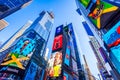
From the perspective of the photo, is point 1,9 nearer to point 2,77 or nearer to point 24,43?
point 24,43

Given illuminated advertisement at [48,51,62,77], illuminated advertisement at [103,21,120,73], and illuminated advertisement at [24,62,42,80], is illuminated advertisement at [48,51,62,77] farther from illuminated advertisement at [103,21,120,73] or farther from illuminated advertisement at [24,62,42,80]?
illuminated advertisement at [24,62,42,80]

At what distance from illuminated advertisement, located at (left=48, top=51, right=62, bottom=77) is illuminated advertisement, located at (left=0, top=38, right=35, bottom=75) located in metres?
11.3

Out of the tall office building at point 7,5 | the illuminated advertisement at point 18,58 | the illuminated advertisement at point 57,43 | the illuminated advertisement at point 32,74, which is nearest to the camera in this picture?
the illuminated advertisement at point 57,43

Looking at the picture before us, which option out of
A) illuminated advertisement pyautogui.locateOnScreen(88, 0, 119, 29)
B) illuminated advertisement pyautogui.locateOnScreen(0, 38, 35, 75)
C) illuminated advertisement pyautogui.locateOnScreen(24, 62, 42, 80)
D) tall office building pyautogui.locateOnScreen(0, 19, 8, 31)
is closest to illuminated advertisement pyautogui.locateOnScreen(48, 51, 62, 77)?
illuminated advertisement pyautogui.locateOnScreen(88, 0, 119, 29)

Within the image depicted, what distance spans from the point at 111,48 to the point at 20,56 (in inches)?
1078

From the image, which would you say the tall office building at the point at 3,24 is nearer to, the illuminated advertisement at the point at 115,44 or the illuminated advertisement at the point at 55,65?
the illuminated advertisement at the point at 55,65

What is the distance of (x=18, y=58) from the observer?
2956cm

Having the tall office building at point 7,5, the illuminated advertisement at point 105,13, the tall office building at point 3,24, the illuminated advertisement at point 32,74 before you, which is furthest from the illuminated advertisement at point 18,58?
the tall office building at point 3,24

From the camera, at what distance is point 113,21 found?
8.85m

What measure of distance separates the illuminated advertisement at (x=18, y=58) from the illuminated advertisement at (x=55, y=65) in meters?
11.3

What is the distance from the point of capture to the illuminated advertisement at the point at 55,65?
57.5 feet

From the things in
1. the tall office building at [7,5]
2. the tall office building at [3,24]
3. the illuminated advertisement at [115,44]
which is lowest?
the illuminated advertisement at [115,44]

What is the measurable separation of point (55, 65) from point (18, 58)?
14.3 meters

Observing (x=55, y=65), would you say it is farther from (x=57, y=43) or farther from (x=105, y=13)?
(x=105, y=13)
